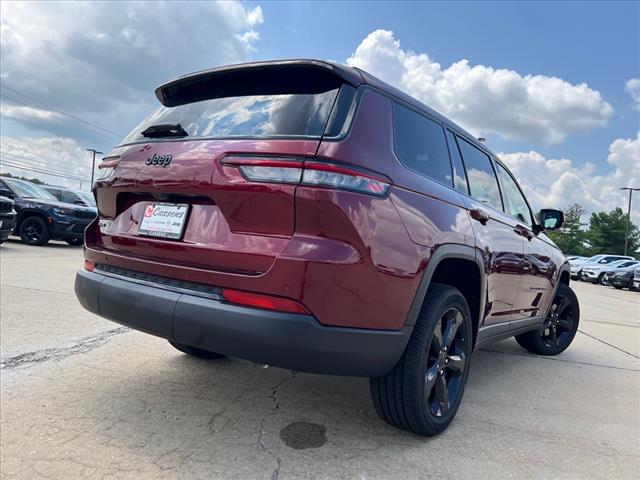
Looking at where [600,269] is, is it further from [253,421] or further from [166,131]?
[166,131]

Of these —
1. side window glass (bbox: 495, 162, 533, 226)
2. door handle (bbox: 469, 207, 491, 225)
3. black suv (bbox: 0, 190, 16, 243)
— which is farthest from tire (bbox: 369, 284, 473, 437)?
black suv (bbox: 0, 190, 16, 243)

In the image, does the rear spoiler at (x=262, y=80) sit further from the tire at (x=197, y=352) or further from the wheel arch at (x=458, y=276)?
the tire at (x=197, y=352)

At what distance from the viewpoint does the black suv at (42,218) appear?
11742 mm

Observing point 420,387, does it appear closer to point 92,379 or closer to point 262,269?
point 262,269

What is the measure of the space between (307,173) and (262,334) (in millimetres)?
678

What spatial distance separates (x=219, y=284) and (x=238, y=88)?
1041mm

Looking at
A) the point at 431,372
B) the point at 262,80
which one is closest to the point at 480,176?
the point at 431,372

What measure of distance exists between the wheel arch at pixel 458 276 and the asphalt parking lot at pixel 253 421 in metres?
0.69

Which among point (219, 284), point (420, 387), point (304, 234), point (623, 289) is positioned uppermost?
point (304, 234)

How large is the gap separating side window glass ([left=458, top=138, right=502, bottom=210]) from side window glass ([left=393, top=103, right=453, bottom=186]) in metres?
0.35

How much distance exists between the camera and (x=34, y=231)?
39.0 ft

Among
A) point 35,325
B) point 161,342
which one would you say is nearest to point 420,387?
point 161,342

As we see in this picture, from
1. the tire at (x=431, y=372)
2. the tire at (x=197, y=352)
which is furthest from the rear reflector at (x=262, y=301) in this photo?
the tire at (x=197, y=352)

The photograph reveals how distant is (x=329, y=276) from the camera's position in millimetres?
1917
